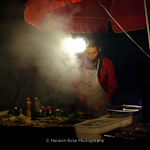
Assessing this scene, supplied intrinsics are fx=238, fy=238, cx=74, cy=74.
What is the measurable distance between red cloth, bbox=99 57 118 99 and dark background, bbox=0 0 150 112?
0.10 m

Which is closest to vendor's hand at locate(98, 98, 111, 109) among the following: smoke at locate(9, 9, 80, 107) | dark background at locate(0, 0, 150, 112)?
dark background at locate(0, 0, 150, 112)

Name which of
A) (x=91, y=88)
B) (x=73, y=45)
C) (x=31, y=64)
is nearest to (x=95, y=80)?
(x=91, y=88)

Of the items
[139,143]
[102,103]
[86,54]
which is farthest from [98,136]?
[86,54]

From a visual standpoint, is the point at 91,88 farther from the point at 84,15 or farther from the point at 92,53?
the point at 84,15

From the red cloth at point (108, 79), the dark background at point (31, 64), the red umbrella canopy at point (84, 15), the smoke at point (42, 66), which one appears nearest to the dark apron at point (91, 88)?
the red cloth at point (108, 79)

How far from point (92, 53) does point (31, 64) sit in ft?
5.58

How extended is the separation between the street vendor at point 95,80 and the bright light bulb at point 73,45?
14 cm

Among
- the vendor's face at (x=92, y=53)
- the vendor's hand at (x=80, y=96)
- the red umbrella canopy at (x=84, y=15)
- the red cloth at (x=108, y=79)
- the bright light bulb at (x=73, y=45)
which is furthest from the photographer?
the vendor's hand at (x=80, y=96)

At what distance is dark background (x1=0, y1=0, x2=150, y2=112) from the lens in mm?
5086

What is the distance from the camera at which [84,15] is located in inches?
199

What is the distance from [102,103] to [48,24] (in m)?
2.19

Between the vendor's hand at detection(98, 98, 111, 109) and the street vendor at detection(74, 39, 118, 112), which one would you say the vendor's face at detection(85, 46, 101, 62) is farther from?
the vendor's hand at detection(98, 98, 111, 109)

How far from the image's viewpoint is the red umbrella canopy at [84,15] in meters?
4.51

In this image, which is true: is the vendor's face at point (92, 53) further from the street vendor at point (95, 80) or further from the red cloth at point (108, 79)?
the red cloth at point (108, 79)
